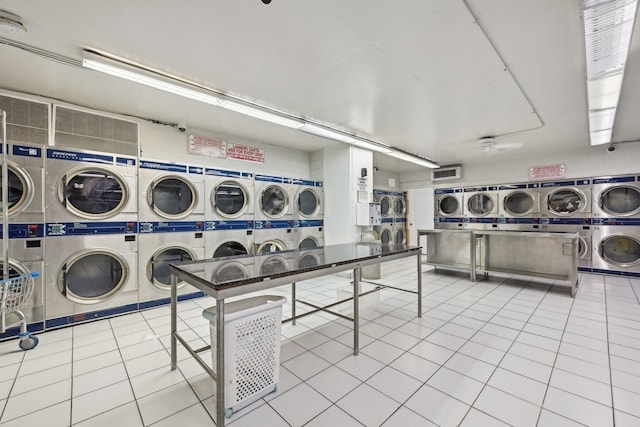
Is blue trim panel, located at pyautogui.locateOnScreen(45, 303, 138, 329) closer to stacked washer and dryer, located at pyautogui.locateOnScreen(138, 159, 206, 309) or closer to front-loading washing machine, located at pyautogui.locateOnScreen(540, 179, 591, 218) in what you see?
stacked washer and dryer, located at pyautogui.locateOnScreen(138, 159, 206, 309)

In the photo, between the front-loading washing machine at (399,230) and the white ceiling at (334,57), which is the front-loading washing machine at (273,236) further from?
the front-loading washing machine at (399,230)

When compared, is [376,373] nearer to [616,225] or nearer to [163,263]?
[163,263]

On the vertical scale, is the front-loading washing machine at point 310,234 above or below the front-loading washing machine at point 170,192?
below

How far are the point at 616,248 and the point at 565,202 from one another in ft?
4.42

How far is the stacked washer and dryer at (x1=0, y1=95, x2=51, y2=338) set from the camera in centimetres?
293

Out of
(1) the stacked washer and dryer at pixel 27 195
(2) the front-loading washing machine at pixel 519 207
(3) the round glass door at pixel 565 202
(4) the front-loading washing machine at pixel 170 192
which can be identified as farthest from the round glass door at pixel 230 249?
(3) the round glass door at pixel 565 202

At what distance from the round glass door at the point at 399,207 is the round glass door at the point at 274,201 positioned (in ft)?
15.9

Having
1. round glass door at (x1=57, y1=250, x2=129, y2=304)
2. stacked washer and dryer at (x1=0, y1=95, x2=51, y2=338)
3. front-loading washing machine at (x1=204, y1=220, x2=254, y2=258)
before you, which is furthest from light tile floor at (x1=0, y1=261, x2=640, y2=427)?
front-loading washing machine at (x1=204, y1=220, x2=254, y2=258)

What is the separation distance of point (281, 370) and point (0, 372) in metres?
2.48

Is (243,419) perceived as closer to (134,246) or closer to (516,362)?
(516,362)

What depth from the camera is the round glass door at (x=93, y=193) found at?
10.7 feet

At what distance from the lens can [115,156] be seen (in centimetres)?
358

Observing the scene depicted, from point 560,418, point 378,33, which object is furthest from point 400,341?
point 378,33

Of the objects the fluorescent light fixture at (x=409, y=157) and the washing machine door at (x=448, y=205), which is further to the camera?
the washing machine door at (x=448, y=205)
